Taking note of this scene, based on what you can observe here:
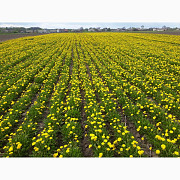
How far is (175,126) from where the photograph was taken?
425 cm

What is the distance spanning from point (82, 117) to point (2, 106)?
12.8ft

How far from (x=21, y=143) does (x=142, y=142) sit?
12.3 feet

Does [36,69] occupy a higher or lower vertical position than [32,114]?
higher

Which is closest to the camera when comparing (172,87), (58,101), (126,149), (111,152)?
(126,149)

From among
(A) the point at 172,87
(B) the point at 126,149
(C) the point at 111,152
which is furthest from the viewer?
(A) the point at 172,87

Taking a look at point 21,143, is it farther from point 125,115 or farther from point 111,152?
point 125,115

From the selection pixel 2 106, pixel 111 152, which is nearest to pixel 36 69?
pixel 2 106

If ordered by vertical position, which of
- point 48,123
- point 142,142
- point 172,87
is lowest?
point 142,142

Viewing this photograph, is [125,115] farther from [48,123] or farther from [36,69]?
[36,69]

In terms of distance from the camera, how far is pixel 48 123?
485 centimetres

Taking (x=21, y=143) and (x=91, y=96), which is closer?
(x=21, y=143)

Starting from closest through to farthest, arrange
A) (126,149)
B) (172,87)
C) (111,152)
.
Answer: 1. (126,149)
2. (111,152)
3. (172,87)

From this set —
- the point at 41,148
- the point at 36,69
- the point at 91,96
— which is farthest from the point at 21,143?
the point at 36,69

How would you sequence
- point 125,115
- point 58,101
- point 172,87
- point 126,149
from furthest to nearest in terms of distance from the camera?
point 172,87
point 58,101
point 125,115
point 126,149
